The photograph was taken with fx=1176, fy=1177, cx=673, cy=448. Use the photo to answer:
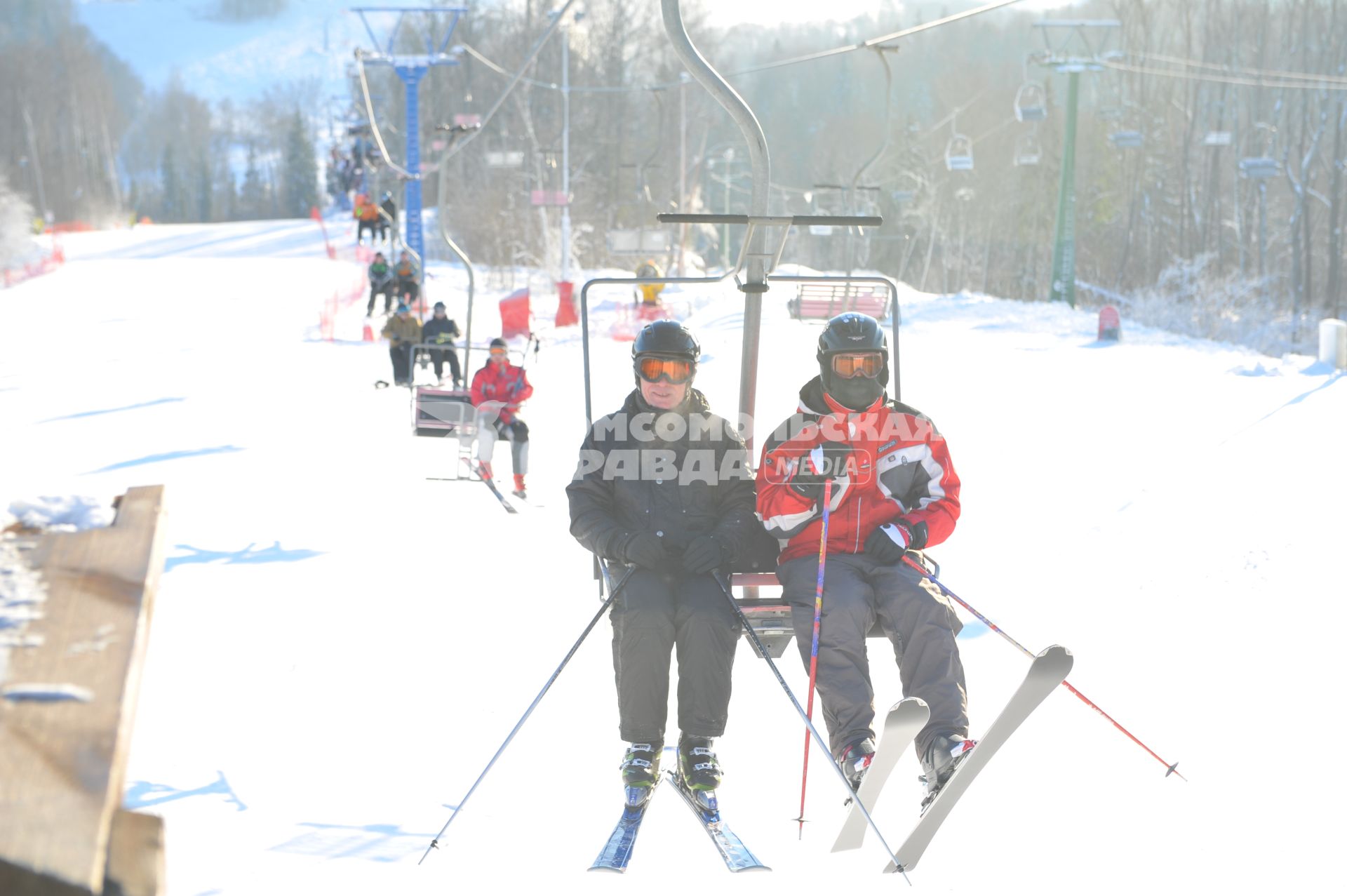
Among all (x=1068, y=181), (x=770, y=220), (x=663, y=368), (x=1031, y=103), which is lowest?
(x=663, y=368)

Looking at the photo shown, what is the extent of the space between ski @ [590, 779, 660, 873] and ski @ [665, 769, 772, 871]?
0.12 m

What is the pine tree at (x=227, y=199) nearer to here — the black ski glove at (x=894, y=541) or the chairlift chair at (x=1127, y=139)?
the chairlift chair at (x=1127, y=139)

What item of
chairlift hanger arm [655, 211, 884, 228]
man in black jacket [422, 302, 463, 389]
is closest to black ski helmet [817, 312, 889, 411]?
chairlift hanger arm [655, 211, 884, 228]

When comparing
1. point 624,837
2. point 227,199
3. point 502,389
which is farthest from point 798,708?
point 227,199

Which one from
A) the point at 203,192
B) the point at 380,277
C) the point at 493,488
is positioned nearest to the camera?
the point at 493,488

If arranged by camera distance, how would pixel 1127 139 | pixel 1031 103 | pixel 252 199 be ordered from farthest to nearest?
pixel 252 199, pixel 1127 139, pixel 1031 103

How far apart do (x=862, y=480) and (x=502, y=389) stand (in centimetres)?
605

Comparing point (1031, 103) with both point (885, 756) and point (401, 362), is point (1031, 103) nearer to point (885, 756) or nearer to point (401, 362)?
point (401, 362)

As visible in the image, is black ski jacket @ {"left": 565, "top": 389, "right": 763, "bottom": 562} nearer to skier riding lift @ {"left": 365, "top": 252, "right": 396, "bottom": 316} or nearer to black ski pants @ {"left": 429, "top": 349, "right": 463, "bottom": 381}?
black ski pants @ {"left": 429, "top": 349, "right": 463, "bottom": 381}

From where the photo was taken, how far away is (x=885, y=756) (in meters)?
3.04

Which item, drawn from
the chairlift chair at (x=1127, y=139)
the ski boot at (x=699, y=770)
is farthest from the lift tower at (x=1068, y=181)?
the ski boot at (x=699, y=770)

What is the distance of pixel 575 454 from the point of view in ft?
36.7

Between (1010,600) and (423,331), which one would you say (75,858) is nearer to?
(1010,600)

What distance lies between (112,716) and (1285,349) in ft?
124
